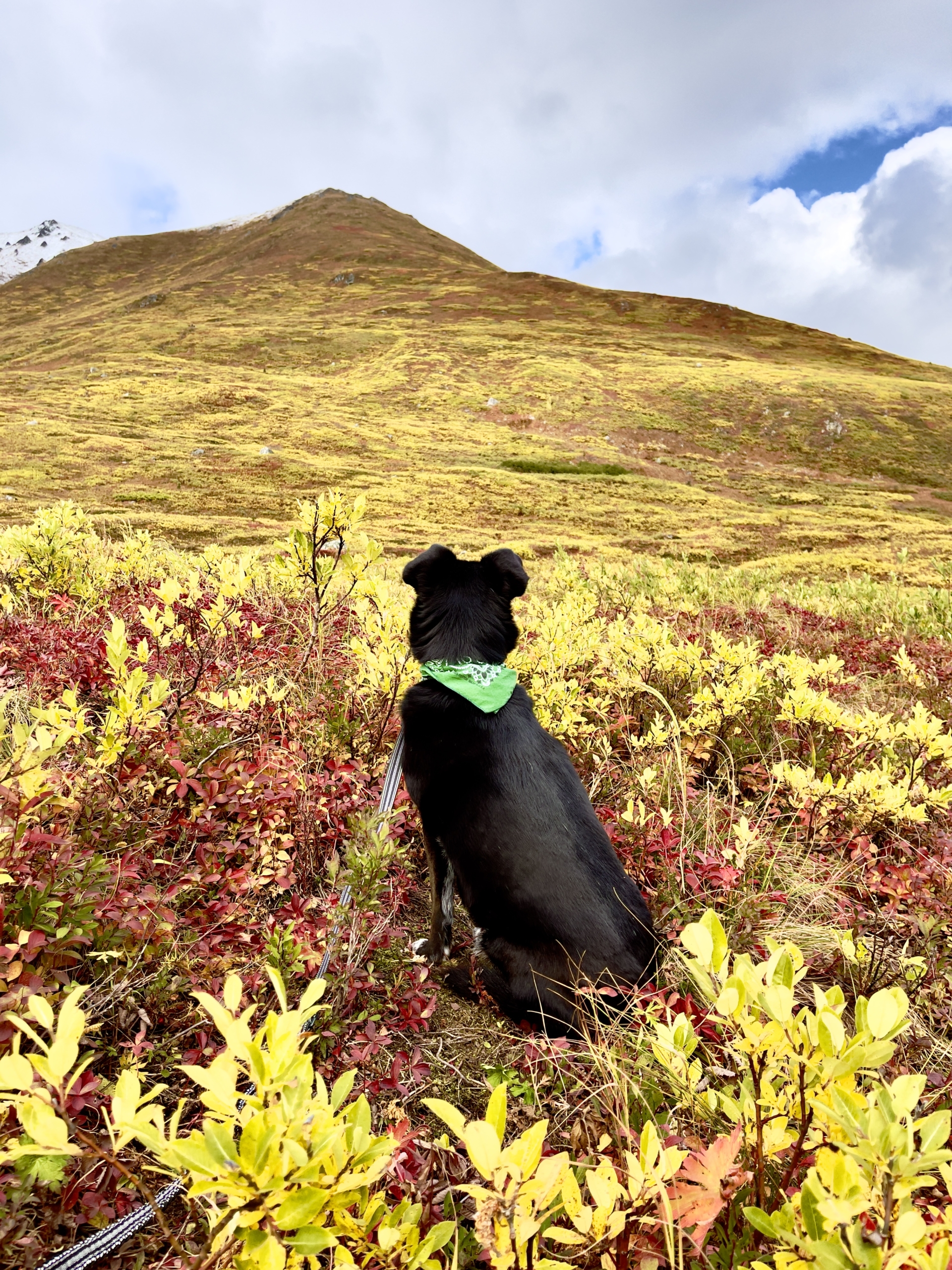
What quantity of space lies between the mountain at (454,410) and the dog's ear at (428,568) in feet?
43.9

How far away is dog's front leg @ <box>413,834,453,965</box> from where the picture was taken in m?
2.39

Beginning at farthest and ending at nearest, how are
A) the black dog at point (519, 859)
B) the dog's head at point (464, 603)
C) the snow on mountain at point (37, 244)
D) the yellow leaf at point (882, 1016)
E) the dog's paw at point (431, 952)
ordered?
1. the snow on mountain at point (37, 244)
2. the dog's head at point (464, 603)
3. the dog's paw at point (431, 952)
4. the black dog at point (519, 859)
5. the yellow leaf at point (882, 1016)

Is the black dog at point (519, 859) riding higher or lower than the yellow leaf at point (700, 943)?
lower

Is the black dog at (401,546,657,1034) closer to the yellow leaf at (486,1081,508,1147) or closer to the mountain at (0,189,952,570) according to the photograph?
the yellow leaf at (486,1081,508,1147)

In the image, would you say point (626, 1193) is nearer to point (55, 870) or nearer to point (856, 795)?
point (55, 870)

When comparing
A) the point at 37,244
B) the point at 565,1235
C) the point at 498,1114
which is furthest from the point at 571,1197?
the point at 37,244

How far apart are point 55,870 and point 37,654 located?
2.39m

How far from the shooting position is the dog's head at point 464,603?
2658 millimetres

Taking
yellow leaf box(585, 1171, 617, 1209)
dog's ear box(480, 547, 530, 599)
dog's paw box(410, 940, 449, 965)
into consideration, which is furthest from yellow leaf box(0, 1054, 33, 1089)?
dog's ear box(480, 547, 530, 599)

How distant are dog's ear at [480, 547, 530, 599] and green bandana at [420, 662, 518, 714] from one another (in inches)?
17.0

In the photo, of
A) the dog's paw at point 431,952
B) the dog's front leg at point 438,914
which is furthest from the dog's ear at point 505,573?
the dog's paw at point 431,952

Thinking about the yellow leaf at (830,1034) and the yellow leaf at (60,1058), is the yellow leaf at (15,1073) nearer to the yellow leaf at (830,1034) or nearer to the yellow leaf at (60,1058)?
the yellow leaf at (60,1058)

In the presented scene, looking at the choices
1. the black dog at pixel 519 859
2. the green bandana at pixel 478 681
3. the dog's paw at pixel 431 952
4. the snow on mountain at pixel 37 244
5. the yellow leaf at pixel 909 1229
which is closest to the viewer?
the yellow leaf at pixel 909 1229

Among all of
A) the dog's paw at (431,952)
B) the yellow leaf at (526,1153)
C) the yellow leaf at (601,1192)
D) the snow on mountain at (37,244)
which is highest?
the snow on mountain at (37,244)
